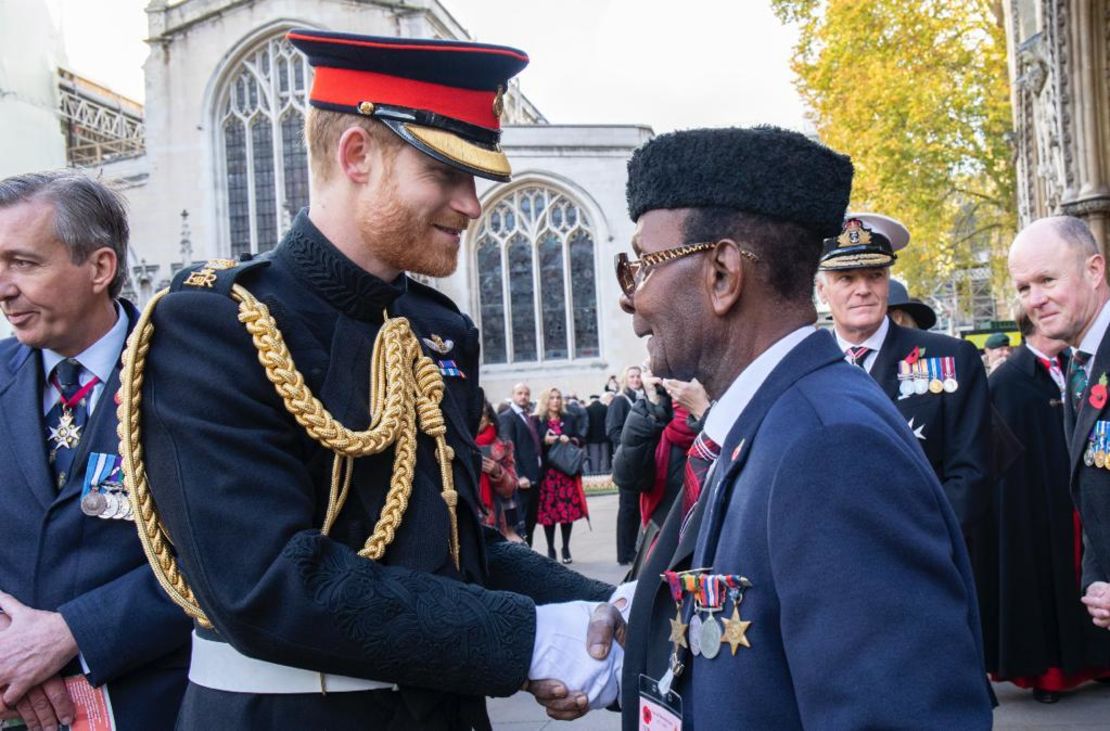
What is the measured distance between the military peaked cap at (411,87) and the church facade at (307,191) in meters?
28.9

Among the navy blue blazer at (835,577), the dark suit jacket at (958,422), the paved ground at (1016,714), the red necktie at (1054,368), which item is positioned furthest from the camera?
the red necktie at (1054,368)

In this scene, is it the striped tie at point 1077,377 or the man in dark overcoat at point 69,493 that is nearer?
the man in dark overcoat at point 69,493

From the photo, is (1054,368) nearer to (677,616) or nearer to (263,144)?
(677,616)

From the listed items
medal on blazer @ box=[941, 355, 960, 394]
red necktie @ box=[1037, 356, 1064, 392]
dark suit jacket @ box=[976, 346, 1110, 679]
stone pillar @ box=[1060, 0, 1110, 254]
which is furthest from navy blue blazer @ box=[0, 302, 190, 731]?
stone pillar @ box=[1060, 0, 1110, 254]

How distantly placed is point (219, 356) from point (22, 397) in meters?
1.08

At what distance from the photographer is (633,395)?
50.7 feet

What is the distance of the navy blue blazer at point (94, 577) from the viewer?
251 cm

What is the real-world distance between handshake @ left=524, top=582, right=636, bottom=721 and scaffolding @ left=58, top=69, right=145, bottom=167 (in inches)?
1446

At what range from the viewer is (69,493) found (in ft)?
8.71

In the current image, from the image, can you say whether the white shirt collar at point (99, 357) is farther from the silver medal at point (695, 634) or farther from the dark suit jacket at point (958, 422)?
the dark suit jacket at point (958, 422)

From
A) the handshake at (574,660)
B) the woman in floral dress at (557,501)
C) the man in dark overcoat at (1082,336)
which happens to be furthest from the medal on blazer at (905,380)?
the woman in floral dress at (557,501)

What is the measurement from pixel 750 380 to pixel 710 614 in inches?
15.7

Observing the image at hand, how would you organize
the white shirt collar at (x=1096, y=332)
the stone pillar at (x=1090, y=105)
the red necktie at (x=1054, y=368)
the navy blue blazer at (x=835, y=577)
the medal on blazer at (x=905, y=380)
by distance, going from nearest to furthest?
the navy blue blazer at (x=835, y=577)
the white shirt collar at (x=1096, y=332)
the medal on blazer at (x=905, y=380)
the red necktie at (x=1054, y=368)
the stone pillar at (x=1090, y=105)

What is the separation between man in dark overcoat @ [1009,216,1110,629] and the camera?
12.3ft
